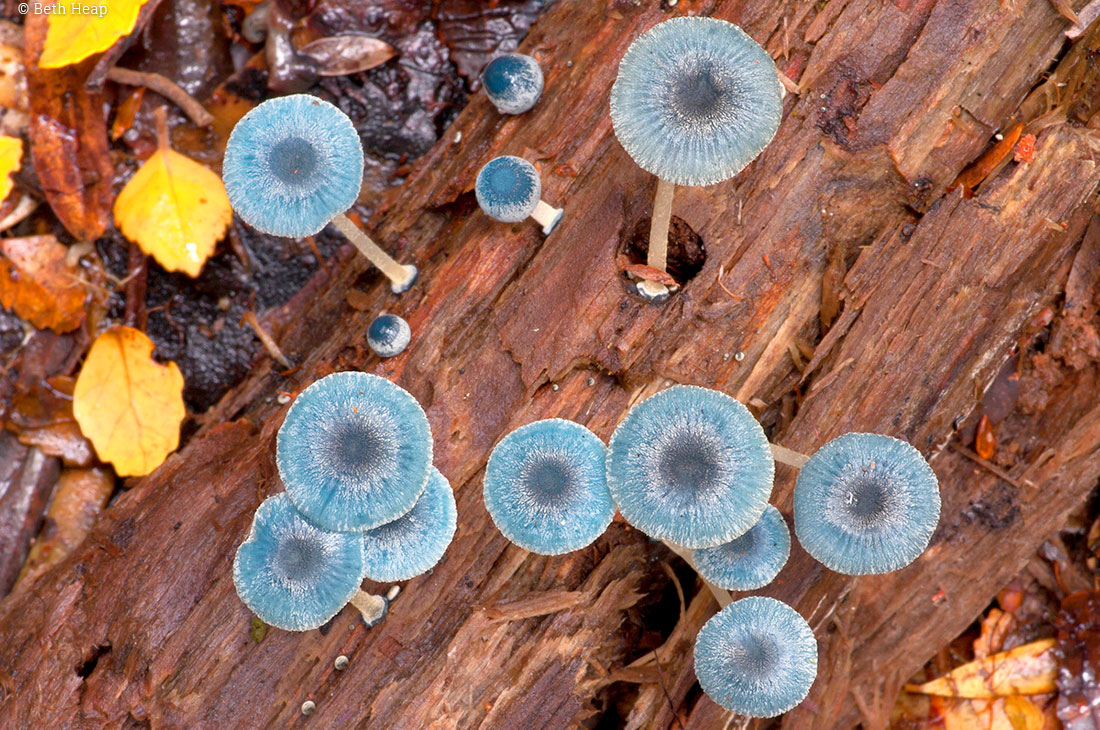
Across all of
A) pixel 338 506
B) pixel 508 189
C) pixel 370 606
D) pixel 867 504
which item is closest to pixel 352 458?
→ pixel 338 506

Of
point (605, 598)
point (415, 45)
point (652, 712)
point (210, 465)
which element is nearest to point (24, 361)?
point (210, 465)

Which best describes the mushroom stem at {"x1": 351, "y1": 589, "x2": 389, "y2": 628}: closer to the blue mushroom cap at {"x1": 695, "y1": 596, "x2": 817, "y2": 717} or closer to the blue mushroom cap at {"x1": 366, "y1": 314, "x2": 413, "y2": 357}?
the blue mushroom cap at {"x1": 366, "y1": 314, "x2": 413, "y2": 357}

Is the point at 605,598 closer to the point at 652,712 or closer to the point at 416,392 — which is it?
the point at 652,712

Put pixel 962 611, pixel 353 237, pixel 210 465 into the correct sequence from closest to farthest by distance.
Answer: pixel 353 237, pixel 210 465, pixel 962 611

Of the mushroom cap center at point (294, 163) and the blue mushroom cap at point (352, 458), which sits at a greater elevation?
the mushroom cap center at point (294, 163)

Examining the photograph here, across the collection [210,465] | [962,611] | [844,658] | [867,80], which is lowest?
[210,465]

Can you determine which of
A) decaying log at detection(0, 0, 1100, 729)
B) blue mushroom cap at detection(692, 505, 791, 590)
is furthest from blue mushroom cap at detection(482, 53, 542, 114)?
blue mushroom cap at detection(692, 505, 791, 590)

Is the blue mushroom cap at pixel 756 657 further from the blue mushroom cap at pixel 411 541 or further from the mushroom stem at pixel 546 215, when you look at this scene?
the mushroom stem at pixel 546 215

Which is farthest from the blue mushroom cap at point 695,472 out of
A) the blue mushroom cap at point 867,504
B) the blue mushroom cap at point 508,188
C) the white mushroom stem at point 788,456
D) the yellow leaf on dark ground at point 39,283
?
the yellow leaf on dark ground at point 39,283
